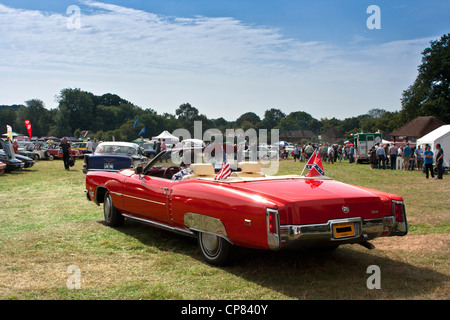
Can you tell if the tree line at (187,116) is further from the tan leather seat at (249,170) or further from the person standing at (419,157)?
the tan leather seat at (249,170)

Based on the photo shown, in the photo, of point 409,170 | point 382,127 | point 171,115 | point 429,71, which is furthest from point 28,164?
point 382,127

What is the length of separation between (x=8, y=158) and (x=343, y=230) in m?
20.0

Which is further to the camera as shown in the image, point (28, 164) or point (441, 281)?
point (28, 164)

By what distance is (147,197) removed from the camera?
604 centimetres

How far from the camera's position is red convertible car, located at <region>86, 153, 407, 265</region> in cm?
411

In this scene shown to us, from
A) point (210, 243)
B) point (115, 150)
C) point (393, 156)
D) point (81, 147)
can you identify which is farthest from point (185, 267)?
point (81, 147)

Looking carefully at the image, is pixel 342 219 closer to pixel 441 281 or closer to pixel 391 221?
pixel 391 221

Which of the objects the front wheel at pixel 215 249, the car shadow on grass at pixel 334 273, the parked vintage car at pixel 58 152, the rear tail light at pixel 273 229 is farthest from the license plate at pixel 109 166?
the parked vintage car at pixel 58 152

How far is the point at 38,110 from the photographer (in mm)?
101750

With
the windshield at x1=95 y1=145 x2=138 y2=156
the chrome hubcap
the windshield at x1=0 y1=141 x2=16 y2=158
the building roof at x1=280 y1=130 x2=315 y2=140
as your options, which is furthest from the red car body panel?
the building roof at x1=280 y1=130 x2=315 y2=140

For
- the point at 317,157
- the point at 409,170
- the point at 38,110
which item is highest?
the point at 38,110

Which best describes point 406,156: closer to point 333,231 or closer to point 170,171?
point 170,171
